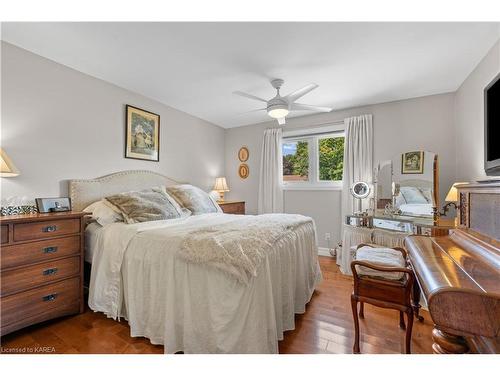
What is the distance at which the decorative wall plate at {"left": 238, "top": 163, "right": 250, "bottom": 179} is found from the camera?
445 cm

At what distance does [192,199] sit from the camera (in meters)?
2.89

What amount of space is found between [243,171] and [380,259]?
10.4 feet

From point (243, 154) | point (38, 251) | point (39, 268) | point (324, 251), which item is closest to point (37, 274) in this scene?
point (39, 268)

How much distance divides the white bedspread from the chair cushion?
0.52 m

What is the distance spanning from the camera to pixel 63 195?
2.26m

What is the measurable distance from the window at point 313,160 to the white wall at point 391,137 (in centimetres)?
20

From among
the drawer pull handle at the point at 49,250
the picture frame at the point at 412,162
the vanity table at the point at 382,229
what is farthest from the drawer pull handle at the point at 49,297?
the picture frame at the point at 412,162

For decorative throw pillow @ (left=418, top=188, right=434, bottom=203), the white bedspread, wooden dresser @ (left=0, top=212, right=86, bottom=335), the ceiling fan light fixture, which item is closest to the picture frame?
decorative throw pillow @ (left=418, top=188, right=434, bottom=203)

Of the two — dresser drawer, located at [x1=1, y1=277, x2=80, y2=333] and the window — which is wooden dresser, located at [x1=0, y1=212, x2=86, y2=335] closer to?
dresser drawer, located at [x1=1, y1=277, x2=80, y2=333]

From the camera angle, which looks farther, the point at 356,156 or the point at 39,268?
the point at 356,156

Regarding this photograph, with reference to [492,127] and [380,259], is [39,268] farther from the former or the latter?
[492,127]

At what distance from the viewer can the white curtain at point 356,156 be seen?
3.29 metres
